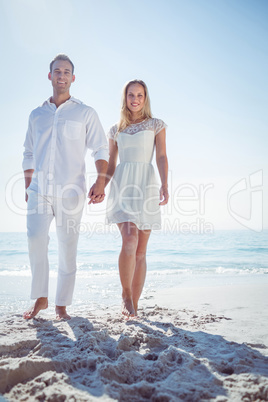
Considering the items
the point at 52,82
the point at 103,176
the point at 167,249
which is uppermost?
the point at 52,82

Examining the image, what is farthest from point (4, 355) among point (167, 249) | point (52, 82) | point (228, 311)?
point (167, 249)

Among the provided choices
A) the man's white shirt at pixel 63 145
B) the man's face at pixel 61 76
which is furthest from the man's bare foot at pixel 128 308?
the man's face at pixel 61 76

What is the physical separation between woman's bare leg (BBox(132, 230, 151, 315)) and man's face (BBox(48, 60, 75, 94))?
165cm

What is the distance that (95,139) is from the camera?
10.7 ft

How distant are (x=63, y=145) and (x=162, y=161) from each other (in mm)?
1059

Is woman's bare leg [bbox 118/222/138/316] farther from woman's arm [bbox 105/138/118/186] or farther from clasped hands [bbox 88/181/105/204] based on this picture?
woman's arm [bbox 105/138/118/186]

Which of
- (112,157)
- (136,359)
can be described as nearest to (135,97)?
(112,157)

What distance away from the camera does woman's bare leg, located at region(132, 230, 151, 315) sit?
335 cm

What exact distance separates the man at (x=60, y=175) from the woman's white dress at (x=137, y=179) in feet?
1.01

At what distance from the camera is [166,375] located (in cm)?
166

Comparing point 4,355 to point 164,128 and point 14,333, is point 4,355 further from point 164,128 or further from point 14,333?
point 164,128

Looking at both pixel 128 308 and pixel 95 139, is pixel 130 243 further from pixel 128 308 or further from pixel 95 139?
pixel 95 139

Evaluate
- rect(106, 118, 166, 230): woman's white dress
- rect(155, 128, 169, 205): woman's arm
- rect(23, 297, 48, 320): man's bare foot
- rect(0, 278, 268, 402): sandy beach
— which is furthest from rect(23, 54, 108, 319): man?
rect(155, 128, 169, 205): woman's arm

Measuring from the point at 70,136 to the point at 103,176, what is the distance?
499 millimetres
